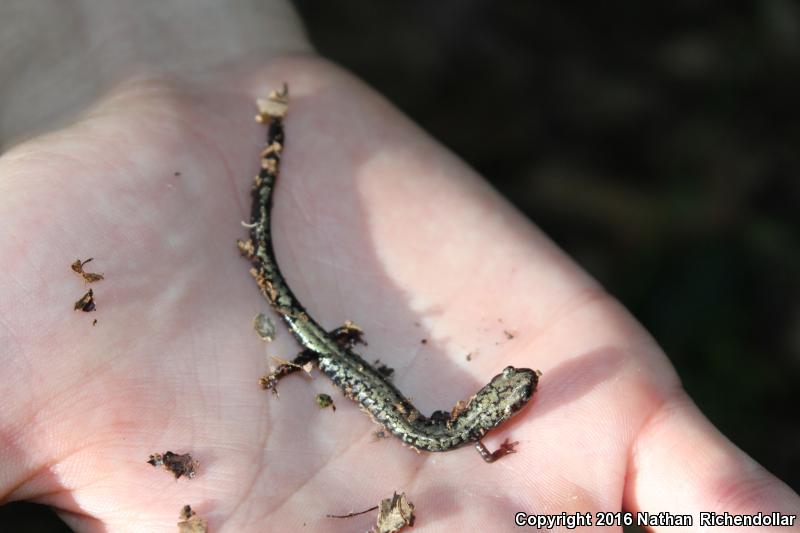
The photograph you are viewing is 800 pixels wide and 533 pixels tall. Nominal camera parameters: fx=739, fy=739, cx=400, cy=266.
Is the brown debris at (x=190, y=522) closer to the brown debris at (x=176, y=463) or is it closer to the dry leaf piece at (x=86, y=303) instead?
the brown debris at (x=176, y=463)

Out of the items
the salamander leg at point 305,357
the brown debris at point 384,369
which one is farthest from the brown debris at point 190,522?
the brown debris at point 384,369

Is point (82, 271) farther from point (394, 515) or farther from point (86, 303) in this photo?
point (394, 515)

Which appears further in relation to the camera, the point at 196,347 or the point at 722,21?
the point at 722,21

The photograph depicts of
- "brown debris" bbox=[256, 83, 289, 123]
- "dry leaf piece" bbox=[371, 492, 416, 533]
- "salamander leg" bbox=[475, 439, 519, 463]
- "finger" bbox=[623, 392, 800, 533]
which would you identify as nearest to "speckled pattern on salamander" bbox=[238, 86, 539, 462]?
"salamander leg" bbox=[475, 439, 519, 463]

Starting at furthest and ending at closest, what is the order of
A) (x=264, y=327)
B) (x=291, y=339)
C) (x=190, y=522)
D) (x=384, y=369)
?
1. (x=384, y=369)
2. (x=291, y=339)
3. (x=264, y=327)
4. (x=190, y=522)

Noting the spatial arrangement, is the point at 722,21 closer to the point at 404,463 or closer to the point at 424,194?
the point at 424,194

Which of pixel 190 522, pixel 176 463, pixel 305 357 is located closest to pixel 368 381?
pixel 305 357

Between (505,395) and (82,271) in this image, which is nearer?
(82,271)

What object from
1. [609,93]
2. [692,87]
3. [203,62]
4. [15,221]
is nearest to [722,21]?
[692,87]
